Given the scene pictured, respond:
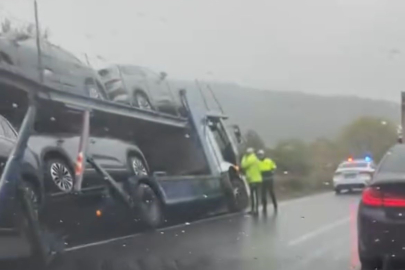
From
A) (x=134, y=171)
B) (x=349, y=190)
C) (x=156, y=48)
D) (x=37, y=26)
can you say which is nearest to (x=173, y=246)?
(x=134, y=171)

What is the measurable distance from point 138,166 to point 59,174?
1071mm

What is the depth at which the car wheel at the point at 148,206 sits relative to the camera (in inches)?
332

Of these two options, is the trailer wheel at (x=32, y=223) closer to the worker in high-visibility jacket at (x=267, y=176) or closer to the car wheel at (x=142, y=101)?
the car wheel at (x=142, y=101)

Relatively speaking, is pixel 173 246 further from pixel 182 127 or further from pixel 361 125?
pixel 361 125

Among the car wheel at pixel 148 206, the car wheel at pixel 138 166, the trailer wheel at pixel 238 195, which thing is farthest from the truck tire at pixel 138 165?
the trailer wheel at pixel 238 195

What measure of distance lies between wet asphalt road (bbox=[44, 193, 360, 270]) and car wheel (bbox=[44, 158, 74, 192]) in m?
0.66

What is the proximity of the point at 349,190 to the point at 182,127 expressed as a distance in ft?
17.7

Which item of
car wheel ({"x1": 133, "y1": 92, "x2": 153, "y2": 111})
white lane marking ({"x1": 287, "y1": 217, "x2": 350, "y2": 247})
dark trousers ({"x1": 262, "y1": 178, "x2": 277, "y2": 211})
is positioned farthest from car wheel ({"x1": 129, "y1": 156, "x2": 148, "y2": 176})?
white lane marking ({"x1": 287, "y1": 217, "x2": 350, "y2": 247})

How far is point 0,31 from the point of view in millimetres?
7504

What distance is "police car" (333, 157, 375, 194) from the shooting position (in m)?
11.2

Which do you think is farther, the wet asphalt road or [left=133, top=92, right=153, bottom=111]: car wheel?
the wet asphalt road

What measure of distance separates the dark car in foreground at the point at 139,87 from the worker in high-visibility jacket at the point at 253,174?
4.16 feet

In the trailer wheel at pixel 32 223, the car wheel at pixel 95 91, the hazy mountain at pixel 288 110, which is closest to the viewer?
the trailer wheel at pixel 32 223

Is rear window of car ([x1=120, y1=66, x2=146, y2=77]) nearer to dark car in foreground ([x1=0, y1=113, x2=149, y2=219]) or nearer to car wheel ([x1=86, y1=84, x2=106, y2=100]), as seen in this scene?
car wheel ([x1=86, y1=84, x2=106, y2=100])
